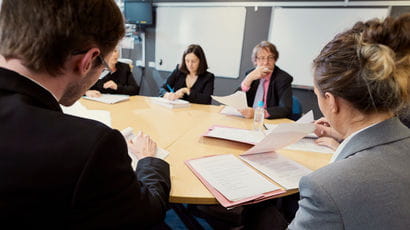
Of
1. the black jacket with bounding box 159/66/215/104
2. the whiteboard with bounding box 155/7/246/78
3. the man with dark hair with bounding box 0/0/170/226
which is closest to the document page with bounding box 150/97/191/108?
the black jacket with bounding box 159/66/215/104

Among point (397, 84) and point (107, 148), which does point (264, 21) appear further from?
point (107, 148)

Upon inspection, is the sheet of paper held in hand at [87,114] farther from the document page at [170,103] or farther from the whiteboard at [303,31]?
the whiteboard at [303,31]

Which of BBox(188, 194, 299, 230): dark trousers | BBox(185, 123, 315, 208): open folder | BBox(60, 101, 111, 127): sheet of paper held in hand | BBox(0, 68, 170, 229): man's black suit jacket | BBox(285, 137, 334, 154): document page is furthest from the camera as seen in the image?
BBox(60, 101, 111, 127): sheet of paper held in hand

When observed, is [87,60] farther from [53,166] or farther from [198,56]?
[198,56]

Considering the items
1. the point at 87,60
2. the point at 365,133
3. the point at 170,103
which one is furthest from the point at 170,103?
the point at 365,133

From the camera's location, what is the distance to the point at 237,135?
132cm

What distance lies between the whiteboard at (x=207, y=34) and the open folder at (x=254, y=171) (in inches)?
101

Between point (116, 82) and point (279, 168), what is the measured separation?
1987 mm

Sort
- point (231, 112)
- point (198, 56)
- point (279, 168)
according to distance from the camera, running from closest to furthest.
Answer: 1. point (279, 168)
2. point (231, 112)
3. point (198, 56)

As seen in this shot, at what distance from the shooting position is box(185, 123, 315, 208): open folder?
828 millimetres

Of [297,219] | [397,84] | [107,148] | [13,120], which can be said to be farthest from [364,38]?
[13,120]

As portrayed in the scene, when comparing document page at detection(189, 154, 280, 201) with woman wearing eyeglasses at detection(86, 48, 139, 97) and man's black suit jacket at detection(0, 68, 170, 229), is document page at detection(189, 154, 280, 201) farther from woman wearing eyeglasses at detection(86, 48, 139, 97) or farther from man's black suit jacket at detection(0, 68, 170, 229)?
woman wearing eyeglasses at detection(86, 48, 139, 97)

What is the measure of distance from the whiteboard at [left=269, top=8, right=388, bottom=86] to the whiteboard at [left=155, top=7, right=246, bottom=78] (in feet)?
1.71

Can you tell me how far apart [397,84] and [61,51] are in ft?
2.57
